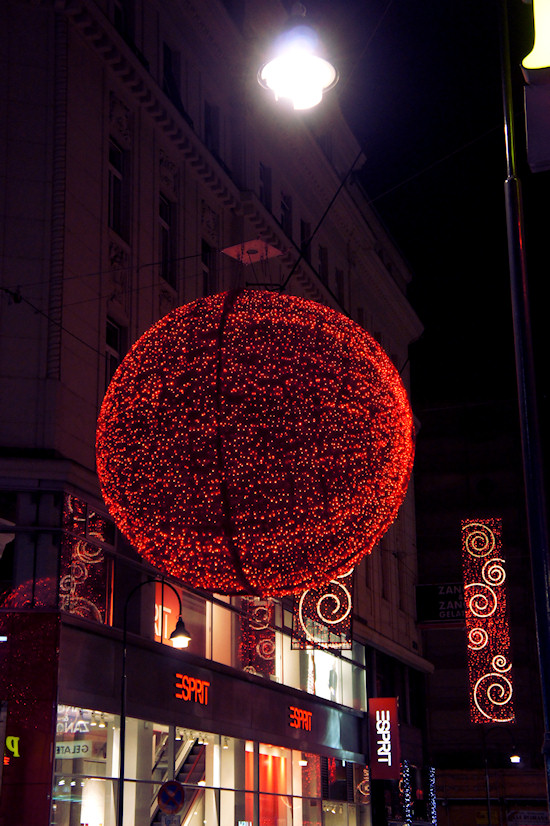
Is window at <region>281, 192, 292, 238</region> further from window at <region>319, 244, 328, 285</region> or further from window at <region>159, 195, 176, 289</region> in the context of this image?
window at <region>159, 195, 176, 289</region>

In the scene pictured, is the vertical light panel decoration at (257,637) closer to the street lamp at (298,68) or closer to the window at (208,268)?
the window at (208,268)

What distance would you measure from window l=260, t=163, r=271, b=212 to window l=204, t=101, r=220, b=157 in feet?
10.2

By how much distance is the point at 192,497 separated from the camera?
8.27 metres

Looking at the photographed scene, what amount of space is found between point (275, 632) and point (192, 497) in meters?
20.3

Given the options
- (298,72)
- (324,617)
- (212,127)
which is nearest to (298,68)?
(298,72)

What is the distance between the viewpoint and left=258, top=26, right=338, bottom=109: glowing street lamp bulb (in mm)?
7762

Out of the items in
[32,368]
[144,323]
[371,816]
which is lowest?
[371,816]

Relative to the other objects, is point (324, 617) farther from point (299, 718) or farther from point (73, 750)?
point (73, 750)

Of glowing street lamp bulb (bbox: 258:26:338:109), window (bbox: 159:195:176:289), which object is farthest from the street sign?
glowing street lamp bulb (bbox: 258:26:338:109)

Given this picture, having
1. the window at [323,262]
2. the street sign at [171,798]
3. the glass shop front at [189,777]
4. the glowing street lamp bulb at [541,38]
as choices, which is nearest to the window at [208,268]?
the window at [323,262]

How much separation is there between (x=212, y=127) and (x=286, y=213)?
19.6 feet

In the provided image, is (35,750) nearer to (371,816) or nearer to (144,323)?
(144,323)

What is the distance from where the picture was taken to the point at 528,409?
23.4ft

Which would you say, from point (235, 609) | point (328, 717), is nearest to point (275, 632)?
point (235, 609)
